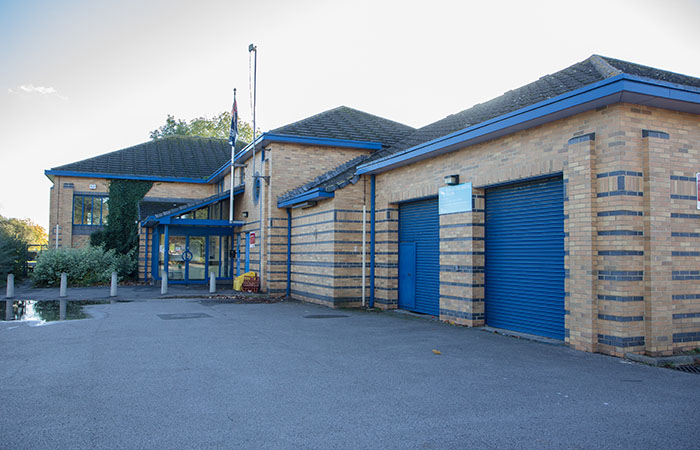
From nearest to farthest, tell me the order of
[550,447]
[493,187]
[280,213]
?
1. [550,447]
2. [493,187]
3. [280,213]

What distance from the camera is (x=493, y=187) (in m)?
10.9

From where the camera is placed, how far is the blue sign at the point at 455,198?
11.2 meters

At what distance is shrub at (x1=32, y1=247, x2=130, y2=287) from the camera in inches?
850

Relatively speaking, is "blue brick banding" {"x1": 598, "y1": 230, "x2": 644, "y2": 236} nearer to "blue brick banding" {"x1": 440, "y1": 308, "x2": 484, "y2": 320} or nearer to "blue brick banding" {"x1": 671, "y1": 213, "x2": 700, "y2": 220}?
"blue brick banding" {"x1": 671, "y1": 213, "x2": 700, "y2": 220}

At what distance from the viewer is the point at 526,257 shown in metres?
10.1

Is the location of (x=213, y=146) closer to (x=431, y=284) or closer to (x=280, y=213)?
(x=280, y=213)

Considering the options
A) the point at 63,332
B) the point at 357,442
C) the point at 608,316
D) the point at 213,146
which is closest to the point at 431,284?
the point at 608,316

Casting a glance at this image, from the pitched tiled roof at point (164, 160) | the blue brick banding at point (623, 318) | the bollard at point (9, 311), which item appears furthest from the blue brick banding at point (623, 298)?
the pitched tiled roof at point (164, 160)

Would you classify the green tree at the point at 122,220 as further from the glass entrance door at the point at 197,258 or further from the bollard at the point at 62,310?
the bollard at the point at 62,310

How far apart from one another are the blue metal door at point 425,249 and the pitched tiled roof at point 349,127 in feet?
18.1

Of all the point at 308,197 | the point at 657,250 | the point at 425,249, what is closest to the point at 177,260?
the point at 308,197

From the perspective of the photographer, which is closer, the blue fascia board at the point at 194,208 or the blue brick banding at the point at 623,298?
the blue brick banding at the point at 623,298

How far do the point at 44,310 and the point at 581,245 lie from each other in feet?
42.0

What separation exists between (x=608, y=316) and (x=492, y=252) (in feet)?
10.7
